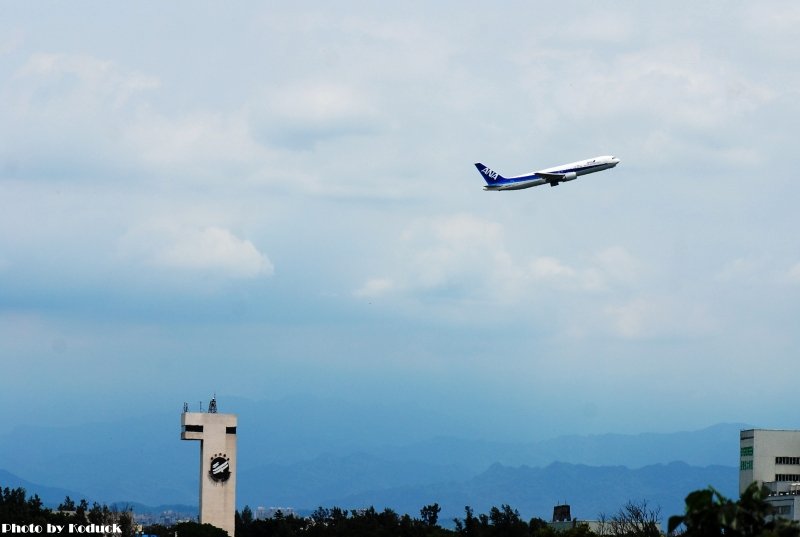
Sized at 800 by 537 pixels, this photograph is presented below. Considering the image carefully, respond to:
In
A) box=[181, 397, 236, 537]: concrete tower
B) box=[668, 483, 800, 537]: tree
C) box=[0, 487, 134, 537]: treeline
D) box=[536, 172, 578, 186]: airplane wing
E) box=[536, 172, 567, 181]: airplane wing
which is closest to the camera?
box=[668, 483, 800, 537]: tree

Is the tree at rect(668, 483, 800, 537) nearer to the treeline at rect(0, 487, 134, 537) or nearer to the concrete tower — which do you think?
the treeline at rect(0, 487, 134, 537)

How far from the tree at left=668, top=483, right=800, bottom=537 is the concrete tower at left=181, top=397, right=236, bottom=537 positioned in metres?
123

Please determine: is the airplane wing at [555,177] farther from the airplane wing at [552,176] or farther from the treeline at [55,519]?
the treeline at [55,519]

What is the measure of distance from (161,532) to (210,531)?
19647mm

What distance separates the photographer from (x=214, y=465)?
180750 millimetres

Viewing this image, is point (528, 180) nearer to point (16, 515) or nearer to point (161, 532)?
point (161, 532)

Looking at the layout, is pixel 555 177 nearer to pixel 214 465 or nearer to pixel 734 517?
pixel 214 465

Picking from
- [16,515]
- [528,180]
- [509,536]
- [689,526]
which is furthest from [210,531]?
[689,526]

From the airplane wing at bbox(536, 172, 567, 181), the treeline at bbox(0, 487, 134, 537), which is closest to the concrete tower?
the treeline at bbox(0, 487, 134, 537)

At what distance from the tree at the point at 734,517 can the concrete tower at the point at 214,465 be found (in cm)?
12330

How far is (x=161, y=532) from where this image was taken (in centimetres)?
18712

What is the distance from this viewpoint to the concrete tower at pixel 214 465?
179625 mm

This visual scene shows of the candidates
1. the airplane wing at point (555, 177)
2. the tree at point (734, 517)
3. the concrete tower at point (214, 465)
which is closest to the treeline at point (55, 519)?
the concrete tower at point (214, 465)

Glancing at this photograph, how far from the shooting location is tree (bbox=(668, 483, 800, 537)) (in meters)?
61.4
